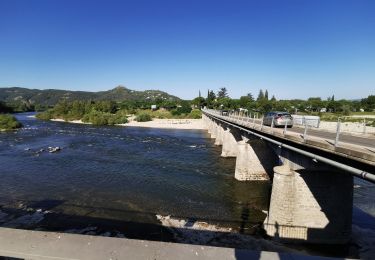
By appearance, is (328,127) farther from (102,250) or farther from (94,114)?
(94,114)

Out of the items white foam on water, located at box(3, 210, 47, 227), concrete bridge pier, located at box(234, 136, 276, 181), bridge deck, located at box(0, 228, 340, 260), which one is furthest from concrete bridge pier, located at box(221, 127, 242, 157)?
bridge deck, located at box(0, 228, 340, 260)

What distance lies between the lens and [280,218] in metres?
15.8

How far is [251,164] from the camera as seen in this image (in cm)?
2798

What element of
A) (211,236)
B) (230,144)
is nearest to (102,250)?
(211,236)

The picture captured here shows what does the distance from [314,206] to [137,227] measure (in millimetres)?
9839

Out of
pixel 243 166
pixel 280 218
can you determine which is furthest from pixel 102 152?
pixel 280 218

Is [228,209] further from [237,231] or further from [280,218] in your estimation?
[280,218]

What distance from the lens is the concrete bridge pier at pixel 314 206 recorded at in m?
15.0

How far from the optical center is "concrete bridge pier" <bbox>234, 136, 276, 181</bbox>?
2800cm

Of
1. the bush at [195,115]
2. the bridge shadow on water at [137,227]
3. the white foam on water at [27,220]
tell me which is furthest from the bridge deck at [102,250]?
the bush at [195,115]

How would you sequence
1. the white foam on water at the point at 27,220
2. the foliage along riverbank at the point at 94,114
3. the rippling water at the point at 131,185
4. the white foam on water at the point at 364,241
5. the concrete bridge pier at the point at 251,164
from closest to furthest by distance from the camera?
the white foam on water at the point at 364,241, the white foam on water at the point at 27,220, the rippling water at the point at 131,185, the concrete bridge pier at the point at 251,164, the foliage along riverbank at the point at 94,114

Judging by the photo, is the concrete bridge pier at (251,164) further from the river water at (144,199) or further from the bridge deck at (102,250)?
the bridge deck at (102,250)

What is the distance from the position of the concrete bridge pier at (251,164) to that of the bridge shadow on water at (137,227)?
773 cm

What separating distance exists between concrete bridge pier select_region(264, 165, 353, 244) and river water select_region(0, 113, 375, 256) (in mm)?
910
